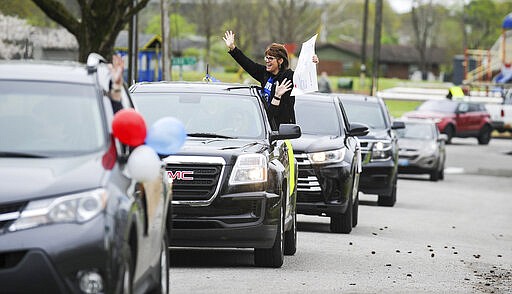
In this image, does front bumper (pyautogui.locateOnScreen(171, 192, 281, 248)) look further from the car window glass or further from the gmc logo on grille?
the car window glass

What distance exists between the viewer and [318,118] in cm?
1822

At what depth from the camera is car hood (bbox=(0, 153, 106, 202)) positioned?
709 centimetres

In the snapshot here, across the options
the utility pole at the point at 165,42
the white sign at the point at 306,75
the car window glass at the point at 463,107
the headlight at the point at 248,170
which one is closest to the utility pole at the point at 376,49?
the car window glass at the point at 463,107

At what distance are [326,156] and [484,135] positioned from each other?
39881mm

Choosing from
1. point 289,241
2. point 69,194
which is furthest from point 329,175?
point 69,194

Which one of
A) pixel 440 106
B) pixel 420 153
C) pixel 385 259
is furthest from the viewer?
pixel 440 106

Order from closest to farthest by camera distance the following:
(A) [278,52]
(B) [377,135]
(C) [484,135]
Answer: (A) [278,52] → (B) [377,135] → (C) [484,135]

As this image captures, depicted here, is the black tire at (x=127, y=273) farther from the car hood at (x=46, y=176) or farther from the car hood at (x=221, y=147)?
the car hood at (x=221, y=147)

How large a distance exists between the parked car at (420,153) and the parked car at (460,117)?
1905 cm

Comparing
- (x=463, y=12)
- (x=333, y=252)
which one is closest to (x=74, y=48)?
(x=333, y=252)

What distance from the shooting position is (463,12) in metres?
140

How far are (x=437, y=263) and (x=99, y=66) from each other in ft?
19.9

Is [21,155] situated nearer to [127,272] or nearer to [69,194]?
[69,194]

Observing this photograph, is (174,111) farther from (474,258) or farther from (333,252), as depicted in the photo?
(474,258)
